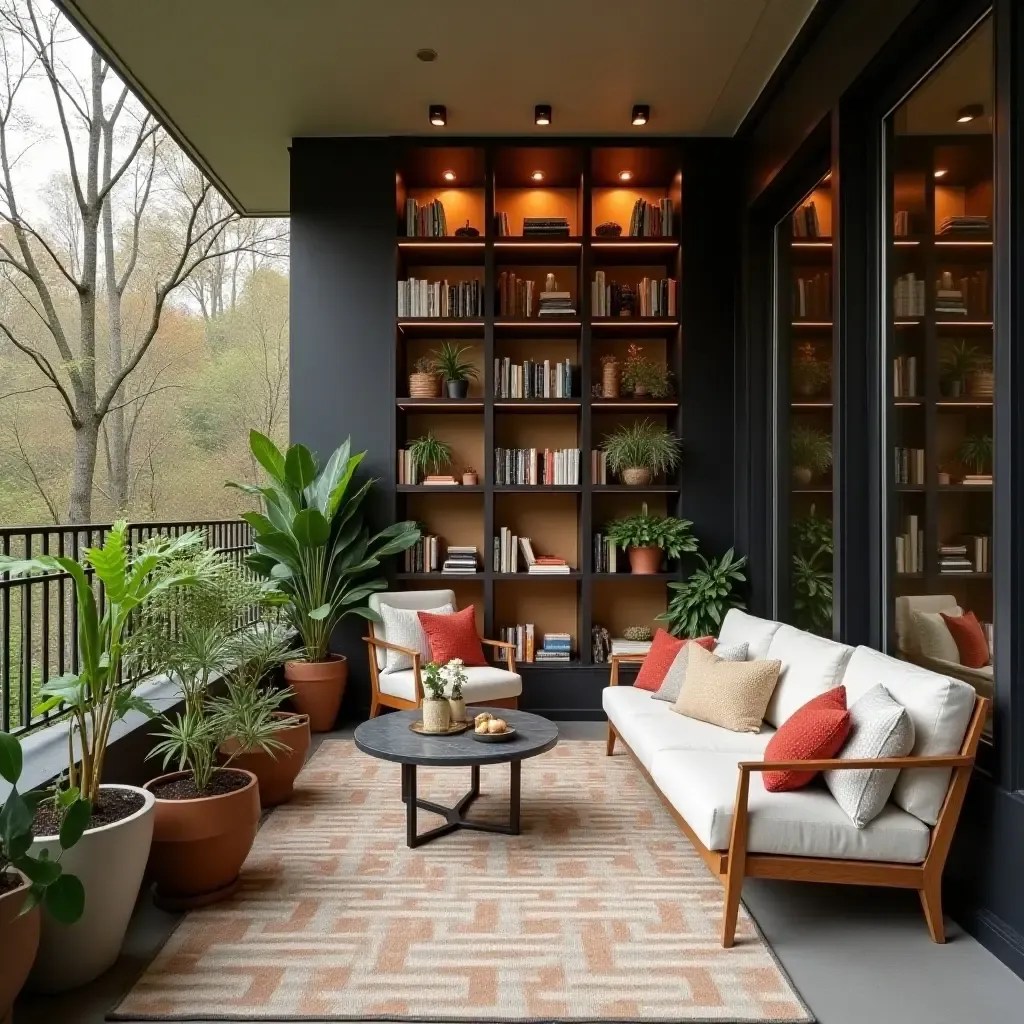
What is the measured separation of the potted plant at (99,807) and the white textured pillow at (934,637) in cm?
279

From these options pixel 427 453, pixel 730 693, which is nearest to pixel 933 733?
pixel 730 693

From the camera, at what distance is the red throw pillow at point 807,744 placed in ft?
8.87

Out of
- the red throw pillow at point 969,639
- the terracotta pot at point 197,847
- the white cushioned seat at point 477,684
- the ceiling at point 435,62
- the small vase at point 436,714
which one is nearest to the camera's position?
the terracotta pot at point 197,847

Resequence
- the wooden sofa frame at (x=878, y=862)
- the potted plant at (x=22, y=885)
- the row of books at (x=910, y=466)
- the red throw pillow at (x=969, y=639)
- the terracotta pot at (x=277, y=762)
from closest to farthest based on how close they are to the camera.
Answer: the potted plant at (x=22, y=885) < the wooden sofa frame at (x=878, y=862) < the red throw pillow at (x=969, y=639) < the row of books at (x=910, y=466) < the terracotta pot at (x=277, y=762)

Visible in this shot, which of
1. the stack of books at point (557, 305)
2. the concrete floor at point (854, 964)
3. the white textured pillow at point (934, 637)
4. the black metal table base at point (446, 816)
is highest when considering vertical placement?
the stack of books at point (557, 305)

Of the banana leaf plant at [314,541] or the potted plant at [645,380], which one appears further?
the potted plant at [645,380]

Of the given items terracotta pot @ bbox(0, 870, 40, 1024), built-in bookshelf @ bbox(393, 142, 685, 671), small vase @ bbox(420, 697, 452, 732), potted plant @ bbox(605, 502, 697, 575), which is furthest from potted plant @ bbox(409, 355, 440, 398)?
terracotta pot @ bbox(0, 870, 40, 1024)

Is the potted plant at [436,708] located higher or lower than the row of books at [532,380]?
lower

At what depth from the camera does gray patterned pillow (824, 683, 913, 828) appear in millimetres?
2578

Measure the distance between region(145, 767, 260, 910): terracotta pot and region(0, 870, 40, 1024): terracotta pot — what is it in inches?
28.2

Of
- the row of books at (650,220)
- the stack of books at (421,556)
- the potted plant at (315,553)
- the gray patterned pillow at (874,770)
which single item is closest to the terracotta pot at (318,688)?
the potted plant at (315,553)

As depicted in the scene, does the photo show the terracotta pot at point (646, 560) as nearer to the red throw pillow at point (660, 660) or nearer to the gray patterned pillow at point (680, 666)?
the red throw pillow at point (660, 660)

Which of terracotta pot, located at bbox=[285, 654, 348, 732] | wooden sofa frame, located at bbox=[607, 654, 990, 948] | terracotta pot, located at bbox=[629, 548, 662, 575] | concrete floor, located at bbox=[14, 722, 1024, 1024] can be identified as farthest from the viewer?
terracotta pot, located at bbox=[629, 548, 662, 575]

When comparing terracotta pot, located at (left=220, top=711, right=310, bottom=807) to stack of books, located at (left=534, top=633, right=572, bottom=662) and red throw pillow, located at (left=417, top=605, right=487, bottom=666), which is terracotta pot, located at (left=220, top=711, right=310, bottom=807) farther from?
stack of books, located at (left=534, top=633, right=572, bottom=662)
